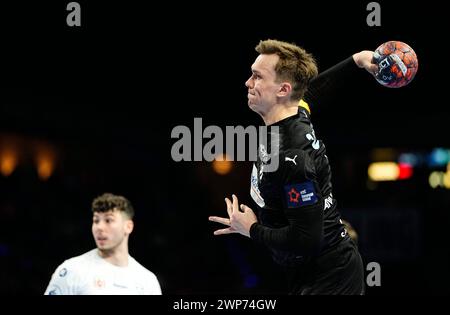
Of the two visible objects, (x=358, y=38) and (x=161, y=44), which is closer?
(x=358, y=38)

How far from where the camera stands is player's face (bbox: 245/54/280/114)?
11.6ft

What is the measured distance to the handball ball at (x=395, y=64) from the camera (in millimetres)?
3771

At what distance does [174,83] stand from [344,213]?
4.20 meters

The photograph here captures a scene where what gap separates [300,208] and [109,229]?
13.9 feet

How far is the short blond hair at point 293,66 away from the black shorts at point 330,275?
3.05 feet

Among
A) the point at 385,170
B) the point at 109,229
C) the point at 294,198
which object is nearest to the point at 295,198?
the point at 294,198

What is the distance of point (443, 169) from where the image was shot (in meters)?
14.9

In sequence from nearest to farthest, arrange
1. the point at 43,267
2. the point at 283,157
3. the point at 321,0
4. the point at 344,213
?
the point at 283,157 < the point at 321,0 < the point at 43,267 < the point at 344,213

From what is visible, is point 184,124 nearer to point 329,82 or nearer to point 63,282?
point 63,282

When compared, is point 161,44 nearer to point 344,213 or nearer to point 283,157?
point 344,213

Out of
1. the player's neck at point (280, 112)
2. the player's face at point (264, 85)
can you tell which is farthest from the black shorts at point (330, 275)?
the player's face at point (264, 85)

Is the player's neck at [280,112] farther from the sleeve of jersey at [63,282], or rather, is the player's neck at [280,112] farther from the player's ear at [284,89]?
the sleeve of jersey at [63,282]

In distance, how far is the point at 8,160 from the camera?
14.5m

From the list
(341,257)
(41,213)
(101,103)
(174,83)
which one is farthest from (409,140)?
(341,257)
